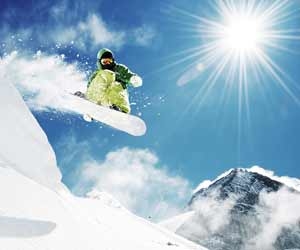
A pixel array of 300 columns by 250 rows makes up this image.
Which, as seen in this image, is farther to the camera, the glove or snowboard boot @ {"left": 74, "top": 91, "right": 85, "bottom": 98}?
snowboard boot @ {"left": 74, "top": 91, "right": 85, "bottom": 98}

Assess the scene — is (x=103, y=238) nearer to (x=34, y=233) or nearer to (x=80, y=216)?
(x=80, y=216)

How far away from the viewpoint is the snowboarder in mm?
15219

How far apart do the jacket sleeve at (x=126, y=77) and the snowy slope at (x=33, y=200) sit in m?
3.09

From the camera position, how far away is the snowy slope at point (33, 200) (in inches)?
365

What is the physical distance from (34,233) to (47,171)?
5651mm

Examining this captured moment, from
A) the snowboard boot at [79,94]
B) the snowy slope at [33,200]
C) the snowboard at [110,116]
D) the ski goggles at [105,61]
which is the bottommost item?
the snowy slope at [33,200]

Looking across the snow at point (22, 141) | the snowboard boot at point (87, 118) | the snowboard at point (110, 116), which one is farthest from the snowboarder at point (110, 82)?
the snow at point (22, 141)

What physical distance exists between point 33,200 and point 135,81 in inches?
215

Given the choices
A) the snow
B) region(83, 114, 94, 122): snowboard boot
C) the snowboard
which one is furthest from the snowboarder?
the snow

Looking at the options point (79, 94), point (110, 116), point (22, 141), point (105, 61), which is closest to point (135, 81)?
point (105, 61)

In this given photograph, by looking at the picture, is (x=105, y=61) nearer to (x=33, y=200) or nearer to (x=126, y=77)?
(x=126, y=77)

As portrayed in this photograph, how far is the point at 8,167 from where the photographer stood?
13.0m

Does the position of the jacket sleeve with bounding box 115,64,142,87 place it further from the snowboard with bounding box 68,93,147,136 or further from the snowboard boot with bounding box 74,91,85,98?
the snowboard boot with bounding box 74,91,85,98

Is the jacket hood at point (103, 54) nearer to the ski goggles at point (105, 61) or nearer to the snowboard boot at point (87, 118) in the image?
the ski goggles at point (105, 61)
